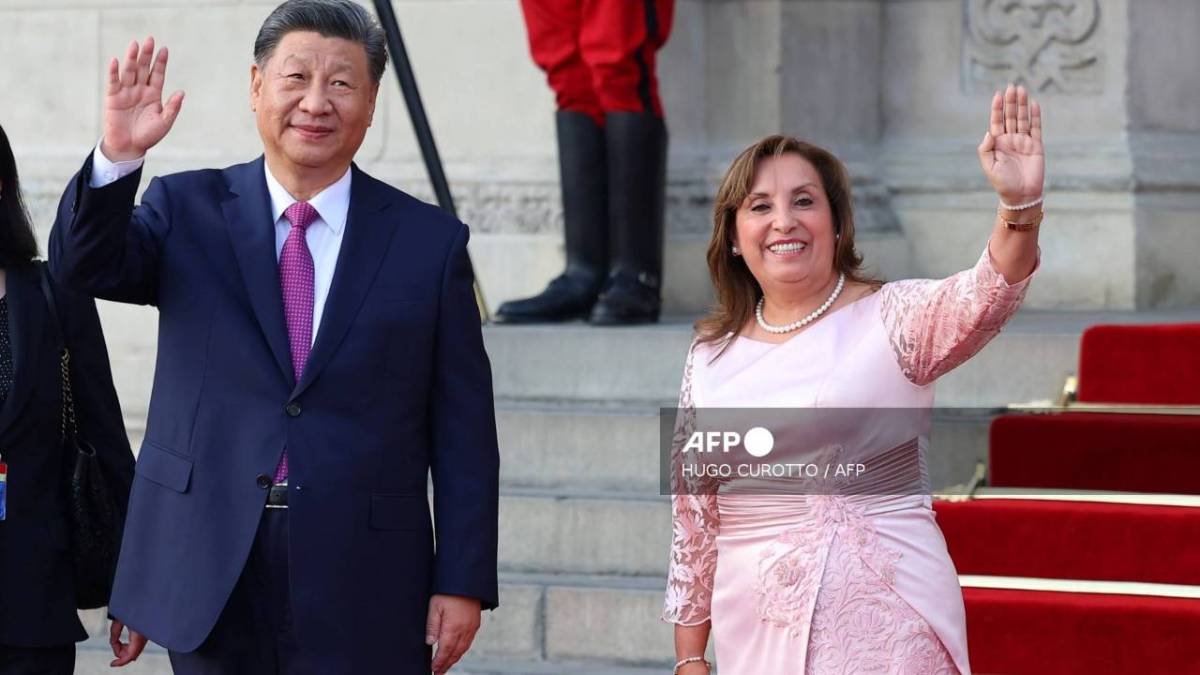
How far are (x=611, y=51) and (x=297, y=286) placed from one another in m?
2.96

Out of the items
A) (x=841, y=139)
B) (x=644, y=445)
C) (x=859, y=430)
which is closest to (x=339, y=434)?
(x=859, y=430)

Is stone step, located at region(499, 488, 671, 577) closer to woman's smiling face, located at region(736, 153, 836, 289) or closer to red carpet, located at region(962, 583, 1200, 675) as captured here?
red carpet, located at region(962, 583, 1200, 675)

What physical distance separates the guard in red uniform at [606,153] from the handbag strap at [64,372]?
8.42 ft

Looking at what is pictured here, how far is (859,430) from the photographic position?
9.19 feet

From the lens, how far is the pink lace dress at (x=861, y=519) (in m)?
2.78

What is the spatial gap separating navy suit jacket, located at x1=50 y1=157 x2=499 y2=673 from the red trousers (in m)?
2.81

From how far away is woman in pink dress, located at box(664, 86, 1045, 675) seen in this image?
2750 mm

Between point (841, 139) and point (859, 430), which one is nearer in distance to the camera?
point (859, 430)

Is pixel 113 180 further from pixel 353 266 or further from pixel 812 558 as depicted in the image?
pixel 812 558

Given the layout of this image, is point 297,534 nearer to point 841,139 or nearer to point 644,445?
point 644,445

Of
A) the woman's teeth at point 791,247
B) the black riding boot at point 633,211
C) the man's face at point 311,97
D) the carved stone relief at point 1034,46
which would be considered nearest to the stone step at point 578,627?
the black riding boot at point 633,211

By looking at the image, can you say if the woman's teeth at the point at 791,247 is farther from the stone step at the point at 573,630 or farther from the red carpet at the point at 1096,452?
the red carpet at the point at 1096,452

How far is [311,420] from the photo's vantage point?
287cm

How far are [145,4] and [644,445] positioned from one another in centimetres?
300
